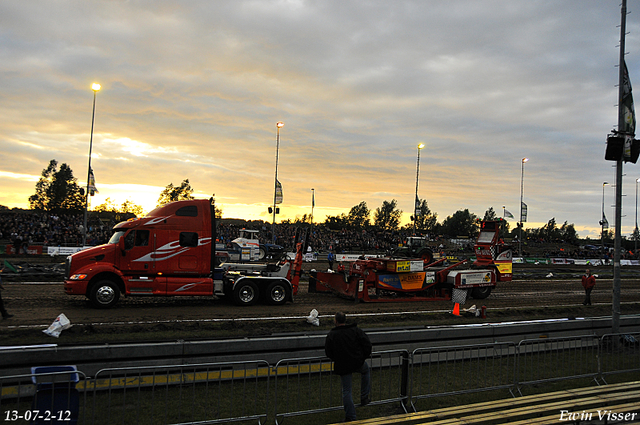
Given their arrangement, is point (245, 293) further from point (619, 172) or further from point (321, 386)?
point (619, 172)

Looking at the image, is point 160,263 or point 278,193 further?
point 278,193

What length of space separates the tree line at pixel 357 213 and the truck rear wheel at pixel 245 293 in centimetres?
2444

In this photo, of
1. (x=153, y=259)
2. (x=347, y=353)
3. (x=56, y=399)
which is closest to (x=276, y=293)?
(x=153, y=259)

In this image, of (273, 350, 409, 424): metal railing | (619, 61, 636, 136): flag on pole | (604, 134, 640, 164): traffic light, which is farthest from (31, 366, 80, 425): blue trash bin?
(619, 61, 636, 136): flag on pole

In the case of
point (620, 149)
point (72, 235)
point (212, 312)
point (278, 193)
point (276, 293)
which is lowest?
point (212, 312)

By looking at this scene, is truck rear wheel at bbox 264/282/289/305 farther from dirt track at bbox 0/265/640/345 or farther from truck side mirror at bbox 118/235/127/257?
truck side mirror at bbox 118/235/127/257

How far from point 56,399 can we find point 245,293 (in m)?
9.88

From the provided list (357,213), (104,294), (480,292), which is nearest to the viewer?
(104,294)

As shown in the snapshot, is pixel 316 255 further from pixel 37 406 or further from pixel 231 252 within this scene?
pixel 37 406

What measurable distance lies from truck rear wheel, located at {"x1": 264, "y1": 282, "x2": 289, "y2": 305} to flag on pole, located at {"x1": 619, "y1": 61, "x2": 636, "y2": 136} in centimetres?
1109

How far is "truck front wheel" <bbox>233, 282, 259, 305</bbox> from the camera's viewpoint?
1453cm

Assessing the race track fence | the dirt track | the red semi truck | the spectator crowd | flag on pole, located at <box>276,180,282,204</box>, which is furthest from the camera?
flag on pole, located at <box>276,180,282,204</box>

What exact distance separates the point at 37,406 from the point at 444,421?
196 inches

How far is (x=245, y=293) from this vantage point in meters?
14.7
